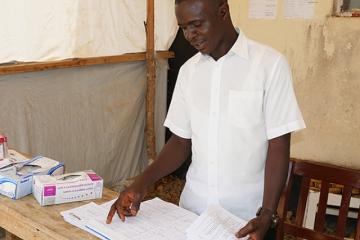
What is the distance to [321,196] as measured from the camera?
4.83ft

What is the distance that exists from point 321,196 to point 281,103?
0.41 m

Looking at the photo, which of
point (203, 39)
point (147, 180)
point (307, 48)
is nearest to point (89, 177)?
point (147, 180)

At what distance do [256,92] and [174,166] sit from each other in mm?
393

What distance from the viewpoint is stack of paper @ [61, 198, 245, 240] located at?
1.17 meters

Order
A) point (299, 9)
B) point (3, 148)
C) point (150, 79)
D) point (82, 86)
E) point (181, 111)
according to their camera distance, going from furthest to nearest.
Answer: point (150, 79) → point (82, 86) → point (299, 9) → point (3, 148) → point (181, 111)

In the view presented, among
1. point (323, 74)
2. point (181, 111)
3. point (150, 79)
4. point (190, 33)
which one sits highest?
point (190, 33)

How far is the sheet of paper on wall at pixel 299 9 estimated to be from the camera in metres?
3.03

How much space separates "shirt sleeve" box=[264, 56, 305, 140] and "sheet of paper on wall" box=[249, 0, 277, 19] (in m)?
2.04

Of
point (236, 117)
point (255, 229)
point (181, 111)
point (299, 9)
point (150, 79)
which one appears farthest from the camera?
point (150, 79)

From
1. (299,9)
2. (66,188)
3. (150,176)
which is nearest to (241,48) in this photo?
(150,176)

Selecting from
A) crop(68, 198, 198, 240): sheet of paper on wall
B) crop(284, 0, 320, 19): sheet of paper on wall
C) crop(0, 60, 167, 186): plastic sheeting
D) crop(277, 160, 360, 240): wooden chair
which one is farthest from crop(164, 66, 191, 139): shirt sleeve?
crop(284, 0, 320, 19): sheet of paper on wall

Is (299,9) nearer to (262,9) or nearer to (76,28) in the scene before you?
(262,9)

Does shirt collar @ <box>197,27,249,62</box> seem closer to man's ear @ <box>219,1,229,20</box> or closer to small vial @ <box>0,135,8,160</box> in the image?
man's ear @ <box>219,1,229,20</box>

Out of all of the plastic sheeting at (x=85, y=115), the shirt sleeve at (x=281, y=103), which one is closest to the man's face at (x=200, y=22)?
the shirt sleeve at (x=281, y=103)
